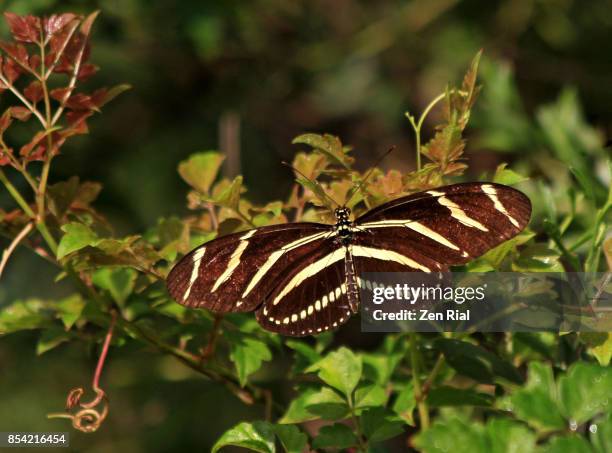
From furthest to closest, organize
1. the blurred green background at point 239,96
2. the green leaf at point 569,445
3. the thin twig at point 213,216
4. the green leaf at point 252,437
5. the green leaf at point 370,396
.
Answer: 1. the blurred green background at point 239,96
2. the thin twig at point 213,216
3. the green leaf at point 370,396
4. the green leaf at point 252,437
5. the green leaf at point 569,445

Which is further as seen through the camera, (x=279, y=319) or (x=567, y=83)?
(x=567, y=83)

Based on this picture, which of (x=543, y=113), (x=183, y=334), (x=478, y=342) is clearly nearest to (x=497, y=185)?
(x=478, y=342)

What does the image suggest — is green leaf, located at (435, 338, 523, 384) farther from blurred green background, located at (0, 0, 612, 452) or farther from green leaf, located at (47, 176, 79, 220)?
blurred green background, located at (0, 0, 612, 452)

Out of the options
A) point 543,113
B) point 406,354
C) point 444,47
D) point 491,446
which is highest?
point 444,47

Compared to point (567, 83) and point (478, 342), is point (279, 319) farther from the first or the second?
point (567, 83)

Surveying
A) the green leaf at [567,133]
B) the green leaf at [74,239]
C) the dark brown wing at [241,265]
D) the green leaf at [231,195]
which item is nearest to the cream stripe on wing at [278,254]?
the dark brown wing at [241,265]

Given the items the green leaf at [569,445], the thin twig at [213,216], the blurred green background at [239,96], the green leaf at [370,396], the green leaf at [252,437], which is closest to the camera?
the green leaf at [569,445]

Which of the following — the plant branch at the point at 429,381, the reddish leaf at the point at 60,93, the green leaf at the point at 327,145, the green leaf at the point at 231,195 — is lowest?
the plant branch at the point at 429,381

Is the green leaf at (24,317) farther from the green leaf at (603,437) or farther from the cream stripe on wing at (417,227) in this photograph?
the green leaf at (603,437)
